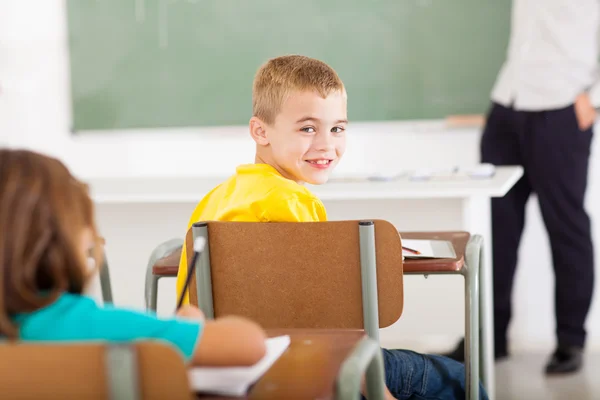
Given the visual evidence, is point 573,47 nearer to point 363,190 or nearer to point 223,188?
point 363,190

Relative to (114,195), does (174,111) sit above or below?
above

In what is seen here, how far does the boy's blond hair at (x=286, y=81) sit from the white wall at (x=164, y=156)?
1.43 meters

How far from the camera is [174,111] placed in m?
3.93

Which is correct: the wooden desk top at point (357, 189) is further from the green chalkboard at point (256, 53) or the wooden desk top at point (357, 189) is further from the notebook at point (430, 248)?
the green chalkboard at point (256, 53)

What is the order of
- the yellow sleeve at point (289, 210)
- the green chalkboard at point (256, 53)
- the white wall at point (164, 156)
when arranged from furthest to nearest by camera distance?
the green chalkboard at point (256, 53)
the white wall at point (164, 156)
the yellow sleeve at point (289, 210)

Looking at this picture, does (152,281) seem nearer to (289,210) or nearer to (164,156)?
(289,210)

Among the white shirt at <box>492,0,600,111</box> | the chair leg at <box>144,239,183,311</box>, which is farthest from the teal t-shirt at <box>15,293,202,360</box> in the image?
the white shirt at <box>492,0,600,111</box>

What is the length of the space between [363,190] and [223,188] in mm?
942

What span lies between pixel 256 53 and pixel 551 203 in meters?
1.58

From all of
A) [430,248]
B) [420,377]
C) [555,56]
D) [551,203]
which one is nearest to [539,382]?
[551,203]

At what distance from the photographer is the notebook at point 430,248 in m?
1.91

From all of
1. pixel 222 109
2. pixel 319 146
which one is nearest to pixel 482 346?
pixel 319 146

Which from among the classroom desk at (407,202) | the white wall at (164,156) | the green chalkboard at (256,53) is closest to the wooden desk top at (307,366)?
the classroom desk at (407,202)

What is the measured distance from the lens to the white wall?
11.5 feet
